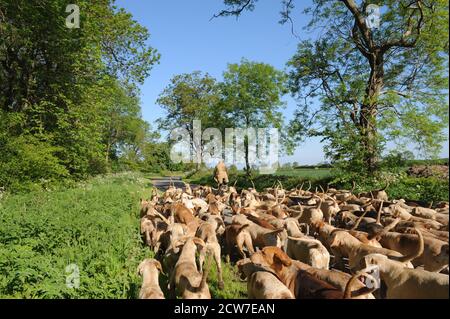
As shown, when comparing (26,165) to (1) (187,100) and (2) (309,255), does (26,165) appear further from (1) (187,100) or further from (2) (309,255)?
(1) (187,100)

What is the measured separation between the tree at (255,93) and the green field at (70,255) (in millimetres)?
22682

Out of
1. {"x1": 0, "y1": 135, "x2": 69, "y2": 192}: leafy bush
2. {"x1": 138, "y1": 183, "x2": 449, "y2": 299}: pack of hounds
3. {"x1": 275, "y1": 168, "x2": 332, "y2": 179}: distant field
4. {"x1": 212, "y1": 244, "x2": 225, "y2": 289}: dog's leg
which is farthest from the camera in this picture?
{"x1": 275, "y1": 168, "x2": 332, "y2": 179}: distant field

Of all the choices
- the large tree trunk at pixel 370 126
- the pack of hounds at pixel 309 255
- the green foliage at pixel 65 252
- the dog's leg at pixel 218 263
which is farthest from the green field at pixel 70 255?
the large tree trunk at pixel 370 126

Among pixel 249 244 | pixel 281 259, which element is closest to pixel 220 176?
pixel 249 244

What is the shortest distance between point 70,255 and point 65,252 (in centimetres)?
27

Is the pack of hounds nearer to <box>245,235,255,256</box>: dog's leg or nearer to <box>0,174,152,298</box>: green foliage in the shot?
<box>245,235,255,256</box>: dog's leg

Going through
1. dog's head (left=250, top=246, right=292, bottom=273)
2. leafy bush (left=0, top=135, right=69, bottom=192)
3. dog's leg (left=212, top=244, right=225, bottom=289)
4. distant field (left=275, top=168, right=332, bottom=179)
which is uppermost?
leafy bush (left=0, top=135, right=69, bottom=192)

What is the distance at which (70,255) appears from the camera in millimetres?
6562

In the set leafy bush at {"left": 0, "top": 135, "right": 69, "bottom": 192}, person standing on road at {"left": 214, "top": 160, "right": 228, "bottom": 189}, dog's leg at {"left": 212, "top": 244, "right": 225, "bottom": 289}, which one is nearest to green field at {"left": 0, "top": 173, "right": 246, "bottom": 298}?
dog's leg at {"left": 212, "top": 244, "right": 225, "bottom": 289}

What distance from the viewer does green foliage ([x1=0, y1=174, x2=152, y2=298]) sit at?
525 cm

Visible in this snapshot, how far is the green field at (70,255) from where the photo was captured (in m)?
5.26
